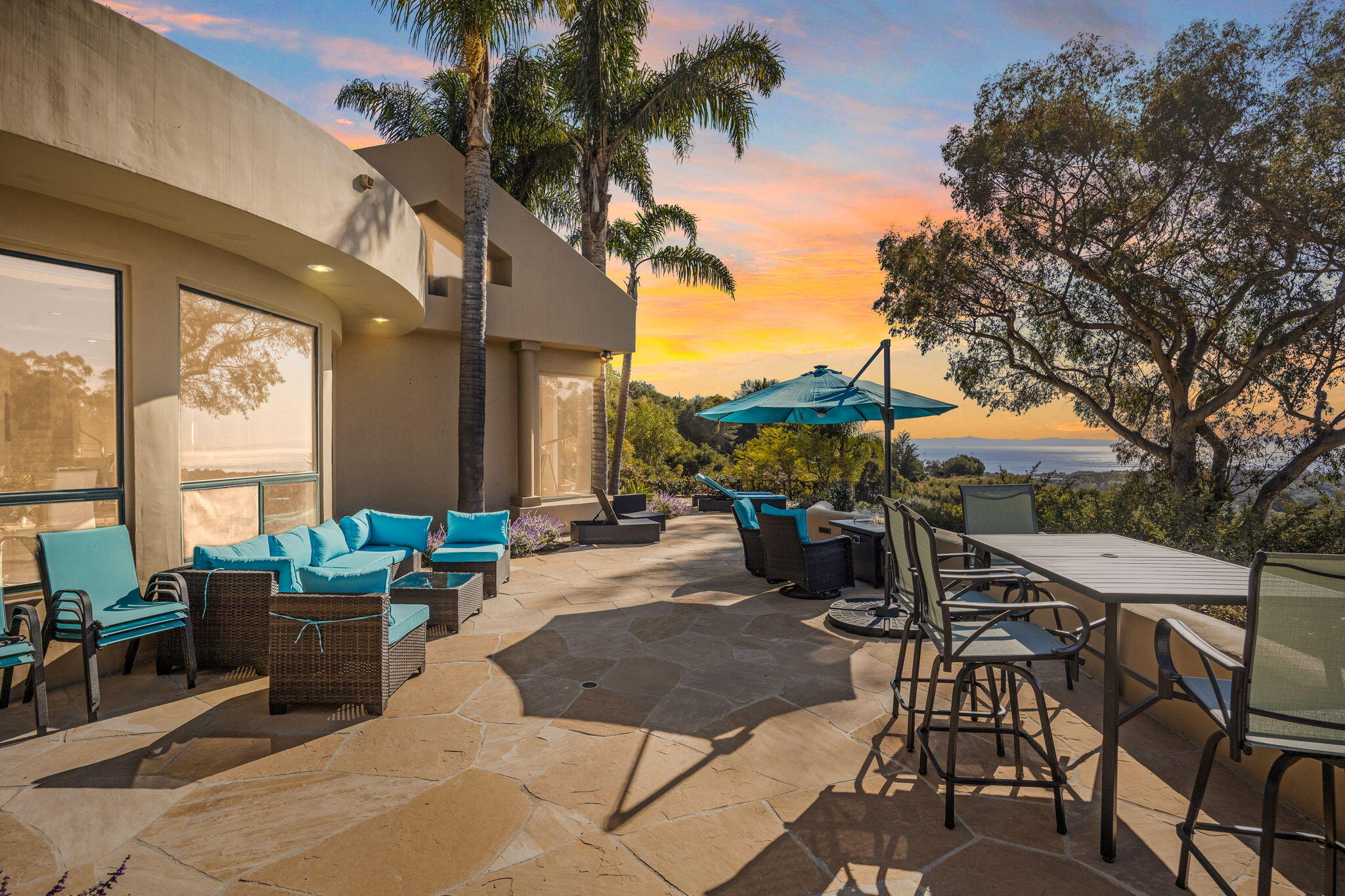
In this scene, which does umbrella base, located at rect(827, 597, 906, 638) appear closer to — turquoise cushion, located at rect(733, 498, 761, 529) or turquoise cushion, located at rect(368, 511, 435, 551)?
turquoise cushion, located at rect(733, 498, 761, 529)

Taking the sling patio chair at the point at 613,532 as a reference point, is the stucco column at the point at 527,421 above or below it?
above

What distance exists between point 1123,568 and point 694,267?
45.7ft

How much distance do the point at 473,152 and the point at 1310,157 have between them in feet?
41.4

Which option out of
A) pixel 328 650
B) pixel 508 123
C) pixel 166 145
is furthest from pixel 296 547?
pixel 508 123

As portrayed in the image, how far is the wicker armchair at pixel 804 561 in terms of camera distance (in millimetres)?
6609

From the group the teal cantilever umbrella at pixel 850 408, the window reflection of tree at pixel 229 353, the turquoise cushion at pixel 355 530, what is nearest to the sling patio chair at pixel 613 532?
the teal cantilever umbrella at pixel 850 408

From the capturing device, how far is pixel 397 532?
760 cm

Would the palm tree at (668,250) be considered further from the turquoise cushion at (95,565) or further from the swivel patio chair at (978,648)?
the swivel patio chair at (978,648)

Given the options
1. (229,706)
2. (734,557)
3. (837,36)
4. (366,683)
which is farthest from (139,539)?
(837,36)

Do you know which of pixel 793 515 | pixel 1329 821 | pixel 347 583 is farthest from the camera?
pixel 793 515

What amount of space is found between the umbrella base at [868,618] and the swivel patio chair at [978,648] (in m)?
2.14

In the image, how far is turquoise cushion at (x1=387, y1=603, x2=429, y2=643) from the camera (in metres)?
4.16

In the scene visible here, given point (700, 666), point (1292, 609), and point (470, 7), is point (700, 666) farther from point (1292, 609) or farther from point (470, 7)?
point (470, 7)

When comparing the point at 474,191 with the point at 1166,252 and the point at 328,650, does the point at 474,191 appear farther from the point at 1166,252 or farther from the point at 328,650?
the point at 1166,252
